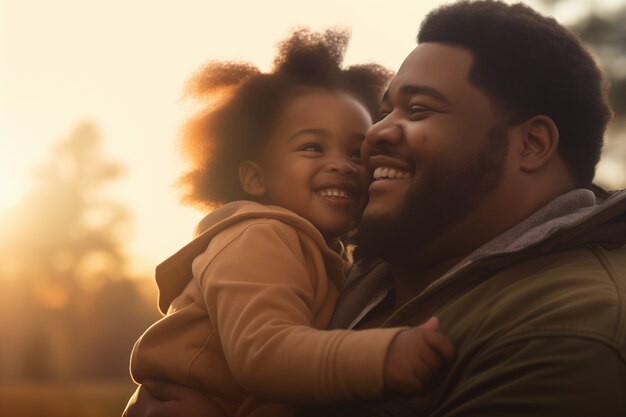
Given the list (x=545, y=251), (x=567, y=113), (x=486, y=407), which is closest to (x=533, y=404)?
(x=486, y=407)

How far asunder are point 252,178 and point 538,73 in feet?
4.15

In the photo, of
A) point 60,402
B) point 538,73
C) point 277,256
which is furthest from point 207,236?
point 60,402

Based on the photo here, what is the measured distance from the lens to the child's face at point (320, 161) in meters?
3.97

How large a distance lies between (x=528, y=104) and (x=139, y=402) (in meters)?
1.72

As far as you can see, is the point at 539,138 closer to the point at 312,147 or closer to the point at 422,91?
the point at 422,91

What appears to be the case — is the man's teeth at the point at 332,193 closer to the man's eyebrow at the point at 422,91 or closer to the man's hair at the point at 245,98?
the man's hair at the point at 245,98

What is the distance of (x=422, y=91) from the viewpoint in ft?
11.9

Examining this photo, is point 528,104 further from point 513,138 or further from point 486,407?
point 486,407

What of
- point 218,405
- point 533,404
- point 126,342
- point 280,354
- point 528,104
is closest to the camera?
point 533,404

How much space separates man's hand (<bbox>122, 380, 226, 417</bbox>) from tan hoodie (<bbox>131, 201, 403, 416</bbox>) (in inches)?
1.1

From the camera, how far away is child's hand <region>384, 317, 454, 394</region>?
107 inches

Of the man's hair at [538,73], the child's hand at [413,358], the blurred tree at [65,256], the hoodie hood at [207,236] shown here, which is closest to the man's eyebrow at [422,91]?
the man's hair at [538,73]

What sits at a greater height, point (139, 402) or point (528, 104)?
point (528, 104)

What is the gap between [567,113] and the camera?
3662mm
